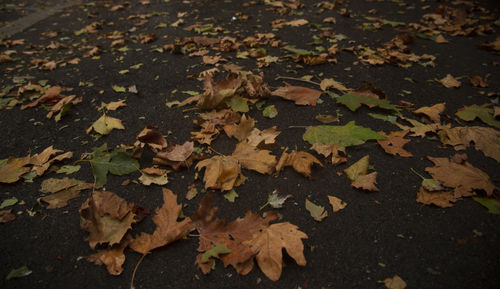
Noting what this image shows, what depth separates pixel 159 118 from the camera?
7.02ft

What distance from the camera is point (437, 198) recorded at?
4.70 feet

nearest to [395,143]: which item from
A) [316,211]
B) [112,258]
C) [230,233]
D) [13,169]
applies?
[316,211]

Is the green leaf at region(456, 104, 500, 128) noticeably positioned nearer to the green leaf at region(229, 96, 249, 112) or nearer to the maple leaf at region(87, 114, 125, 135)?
the green leaf at region(229, 96, 249, 112)

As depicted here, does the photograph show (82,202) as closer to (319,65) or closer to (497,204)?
(497,204)

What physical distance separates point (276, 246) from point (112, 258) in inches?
29.6

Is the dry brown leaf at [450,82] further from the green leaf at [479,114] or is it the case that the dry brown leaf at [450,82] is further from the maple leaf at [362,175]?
the maple leaf at [362,175]

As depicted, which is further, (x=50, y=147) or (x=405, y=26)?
(x=405, y=26)

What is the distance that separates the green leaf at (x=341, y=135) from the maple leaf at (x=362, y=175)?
159mm

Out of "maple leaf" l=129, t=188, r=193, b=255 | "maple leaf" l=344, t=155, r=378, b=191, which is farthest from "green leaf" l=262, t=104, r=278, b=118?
"maple leaf" l=129, t=188, r=193, b=255

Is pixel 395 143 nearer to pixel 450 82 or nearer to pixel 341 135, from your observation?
pixel 341 135

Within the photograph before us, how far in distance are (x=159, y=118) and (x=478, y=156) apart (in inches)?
88.2

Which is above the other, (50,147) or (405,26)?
(405,26)

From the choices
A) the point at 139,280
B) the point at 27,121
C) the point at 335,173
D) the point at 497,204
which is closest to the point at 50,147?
the point at 27,121

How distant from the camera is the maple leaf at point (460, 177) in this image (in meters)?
1.42
